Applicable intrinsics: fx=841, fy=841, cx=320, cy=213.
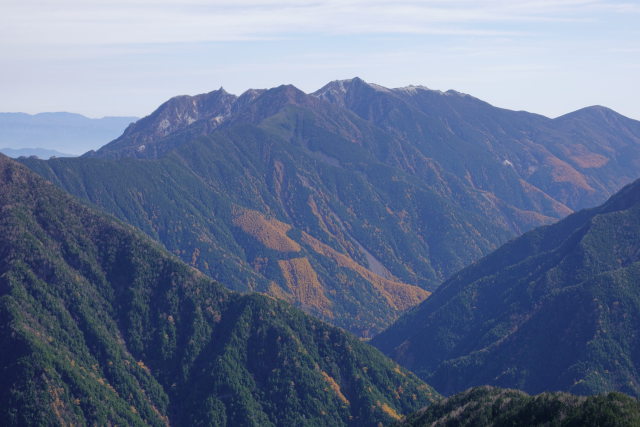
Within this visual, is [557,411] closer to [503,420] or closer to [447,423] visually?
[503,420]

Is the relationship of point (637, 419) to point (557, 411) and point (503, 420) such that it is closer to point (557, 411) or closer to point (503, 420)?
point (557, 411)

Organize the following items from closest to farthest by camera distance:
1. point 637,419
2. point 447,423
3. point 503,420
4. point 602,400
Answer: point 637,419 < point 602,400 < point 503,420 < point 447,423

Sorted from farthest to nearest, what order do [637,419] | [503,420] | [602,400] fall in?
[503,420], [602,400], [637,419]

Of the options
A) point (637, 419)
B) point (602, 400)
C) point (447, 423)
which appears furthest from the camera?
point (447, 423)

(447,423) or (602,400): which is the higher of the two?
(602,400)

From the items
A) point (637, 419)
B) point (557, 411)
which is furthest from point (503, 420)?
point (637, 419)

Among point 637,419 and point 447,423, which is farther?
point 447,423

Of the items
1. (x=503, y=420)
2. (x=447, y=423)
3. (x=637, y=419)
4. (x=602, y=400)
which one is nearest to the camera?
(x=637, y=419)

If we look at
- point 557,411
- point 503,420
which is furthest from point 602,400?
point 503,420

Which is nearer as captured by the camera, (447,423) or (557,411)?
(557,411)
